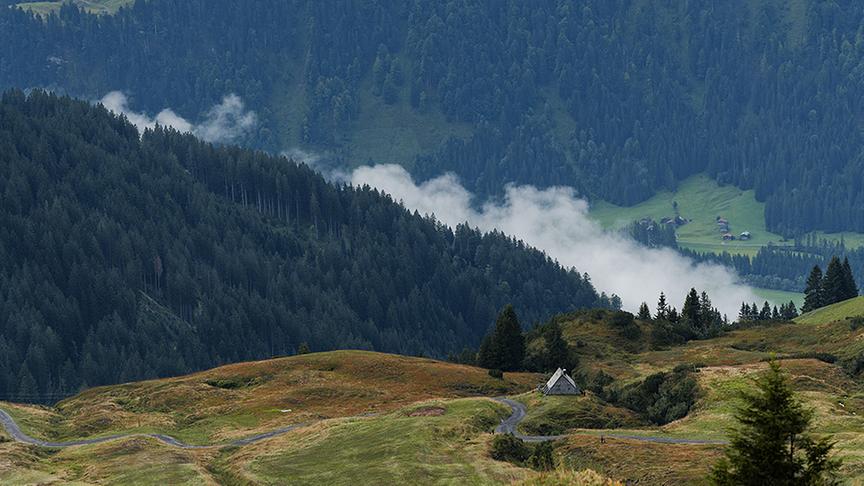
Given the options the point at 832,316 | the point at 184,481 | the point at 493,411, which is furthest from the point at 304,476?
the point at 832,316

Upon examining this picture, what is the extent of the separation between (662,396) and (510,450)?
31513mm

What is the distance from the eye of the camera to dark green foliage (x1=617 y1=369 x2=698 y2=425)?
106 metres

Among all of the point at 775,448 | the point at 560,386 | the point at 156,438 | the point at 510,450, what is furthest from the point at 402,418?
the point at 775,448

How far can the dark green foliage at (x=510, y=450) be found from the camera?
277 feet

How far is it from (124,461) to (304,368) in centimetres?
5251

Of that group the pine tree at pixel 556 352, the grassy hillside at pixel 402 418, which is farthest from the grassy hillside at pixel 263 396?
the pine tree at pixel 556 352

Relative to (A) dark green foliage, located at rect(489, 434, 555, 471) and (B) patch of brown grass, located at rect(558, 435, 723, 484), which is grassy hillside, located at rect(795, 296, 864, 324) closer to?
(B) patch of brown grass, located at rect(558, 435, 723, 484)

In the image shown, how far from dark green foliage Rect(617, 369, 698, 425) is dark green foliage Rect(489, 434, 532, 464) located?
23848mm

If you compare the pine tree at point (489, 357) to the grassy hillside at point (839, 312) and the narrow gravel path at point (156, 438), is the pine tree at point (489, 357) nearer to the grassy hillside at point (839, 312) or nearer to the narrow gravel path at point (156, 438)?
the narrow gravel path at point (156, 438)

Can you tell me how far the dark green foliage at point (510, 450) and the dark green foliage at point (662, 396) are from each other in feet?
78.2

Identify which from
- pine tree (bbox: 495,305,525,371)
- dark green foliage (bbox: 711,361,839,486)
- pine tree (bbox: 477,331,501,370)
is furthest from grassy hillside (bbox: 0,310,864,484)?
pine tree (bbox: 477,331,501,370)

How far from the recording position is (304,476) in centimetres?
8488

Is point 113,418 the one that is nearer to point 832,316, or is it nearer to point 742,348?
point 742,348

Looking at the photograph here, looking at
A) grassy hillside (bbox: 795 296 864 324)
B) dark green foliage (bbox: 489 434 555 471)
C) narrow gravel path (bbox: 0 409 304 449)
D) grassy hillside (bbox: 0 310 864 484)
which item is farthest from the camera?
grassy hillside (bbox: 795 296 864 324)
